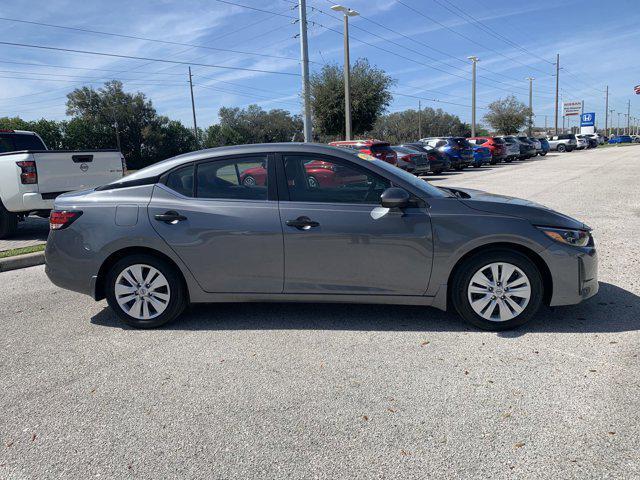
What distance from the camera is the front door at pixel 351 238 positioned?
4301 mm

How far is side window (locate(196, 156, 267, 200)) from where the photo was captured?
4559mm

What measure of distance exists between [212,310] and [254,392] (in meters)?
1.83

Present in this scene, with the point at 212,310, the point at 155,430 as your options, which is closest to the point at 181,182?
the point at 212,310

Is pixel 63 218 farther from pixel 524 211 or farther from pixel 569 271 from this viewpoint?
pixel 569 271

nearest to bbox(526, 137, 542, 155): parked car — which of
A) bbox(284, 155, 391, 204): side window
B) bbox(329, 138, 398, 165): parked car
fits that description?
bbox(329, 138, 398, 165): parked car

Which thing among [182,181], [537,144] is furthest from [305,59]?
[537,144]

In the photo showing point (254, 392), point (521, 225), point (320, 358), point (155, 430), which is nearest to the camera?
point (155, 430)

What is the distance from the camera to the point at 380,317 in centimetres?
477

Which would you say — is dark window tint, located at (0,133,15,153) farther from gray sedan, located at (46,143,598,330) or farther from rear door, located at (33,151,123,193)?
gray sedan, located at (46,143,598,330)

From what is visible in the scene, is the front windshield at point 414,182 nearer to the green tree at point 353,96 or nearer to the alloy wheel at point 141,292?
the alloy wheel at point 141,292

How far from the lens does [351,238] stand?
14.2 ft

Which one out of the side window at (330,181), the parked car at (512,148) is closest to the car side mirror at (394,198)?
the side window at (330,181)

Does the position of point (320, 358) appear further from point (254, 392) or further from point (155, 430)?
point (155, 430)

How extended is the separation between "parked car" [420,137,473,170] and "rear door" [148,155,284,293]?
2206 centimetres
